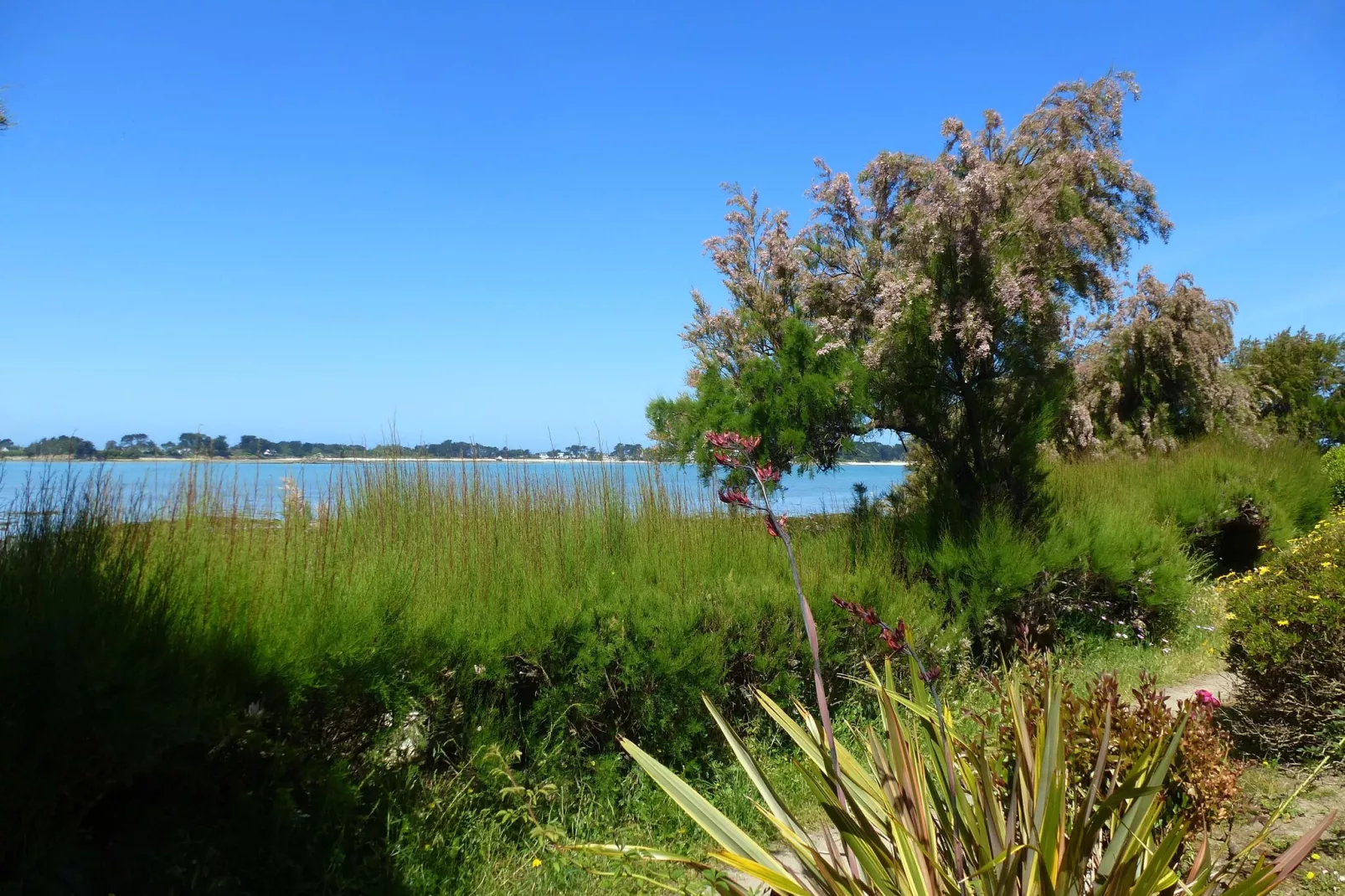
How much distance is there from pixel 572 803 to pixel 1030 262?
566cm

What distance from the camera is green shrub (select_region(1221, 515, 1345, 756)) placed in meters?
4.26

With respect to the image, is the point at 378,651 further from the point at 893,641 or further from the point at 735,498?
the point at 893,641

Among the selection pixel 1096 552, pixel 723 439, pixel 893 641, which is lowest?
pixel 1096 552

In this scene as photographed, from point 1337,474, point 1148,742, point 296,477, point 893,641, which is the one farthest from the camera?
point 1337,474

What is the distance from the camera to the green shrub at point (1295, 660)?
426 cm

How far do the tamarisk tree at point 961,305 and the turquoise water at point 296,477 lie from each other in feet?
1.56

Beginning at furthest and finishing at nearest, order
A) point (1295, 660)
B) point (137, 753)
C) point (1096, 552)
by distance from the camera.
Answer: point (1096, 552)
point (1295, 660)
point (137, 753)

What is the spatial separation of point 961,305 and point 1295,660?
3463 mm

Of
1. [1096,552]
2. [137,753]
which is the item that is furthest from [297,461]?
[1096,552]

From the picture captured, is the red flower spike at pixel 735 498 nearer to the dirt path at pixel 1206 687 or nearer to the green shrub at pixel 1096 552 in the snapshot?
the green shrub at pixel 1096 552

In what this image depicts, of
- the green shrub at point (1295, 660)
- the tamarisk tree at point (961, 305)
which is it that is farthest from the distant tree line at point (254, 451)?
the green shrub at point (1295, 660)

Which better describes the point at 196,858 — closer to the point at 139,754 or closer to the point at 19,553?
the point at 139,754

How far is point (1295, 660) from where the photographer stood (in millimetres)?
4383

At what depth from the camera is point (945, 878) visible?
2.09 m
